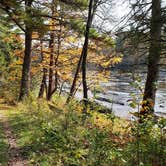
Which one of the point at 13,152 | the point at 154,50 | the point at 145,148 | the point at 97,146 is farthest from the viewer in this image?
the point at 154,50

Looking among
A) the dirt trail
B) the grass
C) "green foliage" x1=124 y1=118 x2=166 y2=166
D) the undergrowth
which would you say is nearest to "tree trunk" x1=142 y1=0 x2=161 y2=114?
the undergrowth

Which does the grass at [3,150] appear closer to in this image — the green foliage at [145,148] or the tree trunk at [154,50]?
the green foliage at [145,148]

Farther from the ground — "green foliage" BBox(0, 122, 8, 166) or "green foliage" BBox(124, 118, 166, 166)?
"green foliage" BBox(124, 118, 166, 166)

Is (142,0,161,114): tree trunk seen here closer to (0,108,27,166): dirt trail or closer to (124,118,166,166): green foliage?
(124,118,166,166): green foliage

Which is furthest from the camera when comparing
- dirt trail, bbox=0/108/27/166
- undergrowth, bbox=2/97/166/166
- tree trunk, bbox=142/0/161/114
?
tree trunk, bbox=142/0/161/114

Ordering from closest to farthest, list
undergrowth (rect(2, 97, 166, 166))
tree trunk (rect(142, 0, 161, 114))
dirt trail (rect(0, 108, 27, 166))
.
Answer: undergrowth (rect(2, 97, 166, 166)) < dirt trail (rect(0, 108, 27, 166)) < tree trunk (rect(142, 0, 161, 114))

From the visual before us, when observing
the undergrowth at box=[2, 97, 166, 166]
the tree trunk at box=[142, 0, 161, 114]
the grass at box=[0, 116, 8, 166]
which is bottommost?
the grass at box=[0, 116, 8, 166]

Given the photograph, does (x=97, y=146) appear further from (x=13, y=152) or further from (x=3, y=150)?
(x=3, y=150)

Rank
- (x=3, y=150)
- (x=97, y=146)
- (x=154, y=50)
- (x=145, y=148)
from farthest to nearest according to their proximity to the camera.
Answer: (x=154, y=50) → (x=3, y=150) → (x=145, y=148) → (x=97, y=146)

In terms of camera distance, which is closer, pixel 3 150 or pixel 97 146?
pixel 97 146

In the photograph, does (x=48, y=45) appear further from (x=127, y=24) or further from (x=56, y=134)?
(x=56, y=134)

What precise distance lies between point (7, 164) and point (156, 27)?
17.7ft

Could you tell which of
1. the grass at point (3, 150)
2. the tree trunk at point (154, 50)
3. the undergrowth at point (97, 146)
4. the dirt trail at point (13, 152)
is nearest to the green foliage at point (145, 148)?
the undergrowth at point (97, 146)

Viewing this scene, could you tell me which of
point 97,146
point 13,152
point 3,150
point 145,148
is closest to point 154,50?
point 145,148
